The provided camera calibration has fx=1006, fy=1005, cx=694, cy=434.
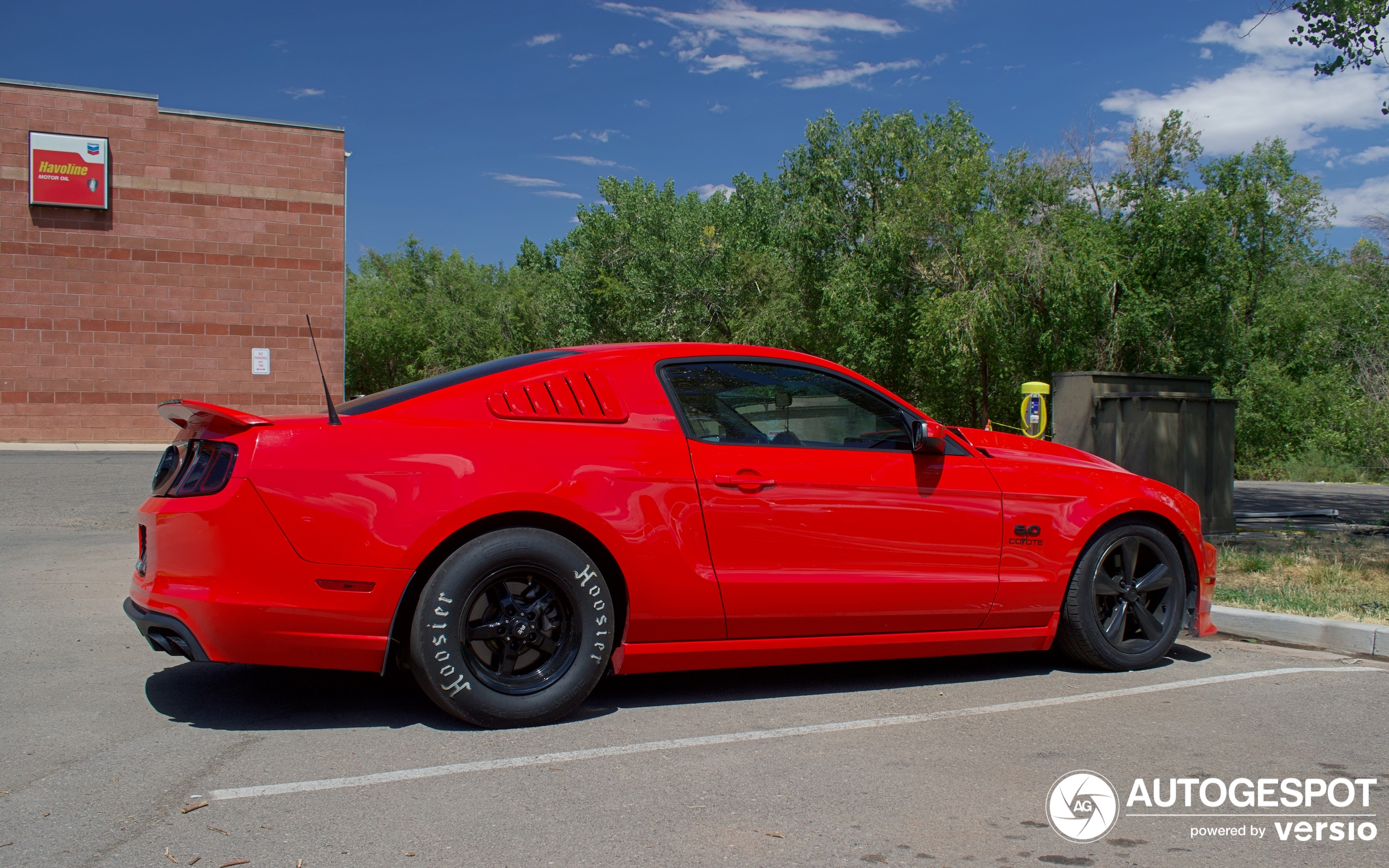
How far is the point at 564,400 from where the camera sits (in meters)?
4.20

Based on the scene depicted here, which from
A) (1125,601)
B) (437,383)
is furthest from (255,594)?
(1125,601)

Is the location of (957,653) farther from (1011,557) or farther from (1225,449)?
(1225,449)

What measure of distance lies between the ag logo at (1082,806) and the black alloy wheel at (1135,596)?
1.59 metres

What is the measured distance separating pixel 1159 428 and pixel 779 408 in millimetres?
6316

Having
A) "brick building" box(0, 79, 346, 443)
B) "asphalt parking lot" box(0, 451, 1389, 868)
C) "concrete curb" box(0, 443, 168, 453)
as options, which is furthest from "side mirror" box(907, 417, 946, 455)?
"brick building" box(0, 79, 346, 443)

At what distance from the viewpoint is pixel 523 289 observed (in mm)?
68562

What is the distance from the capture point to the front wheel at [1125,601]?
16.1 feet

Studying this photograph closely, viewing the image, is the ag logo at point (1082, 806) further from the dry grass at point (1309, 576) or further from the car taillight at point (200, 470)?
the dry grass at point (1309, 576)

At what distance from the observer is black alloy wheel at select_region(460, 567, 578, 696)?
12.8 feet

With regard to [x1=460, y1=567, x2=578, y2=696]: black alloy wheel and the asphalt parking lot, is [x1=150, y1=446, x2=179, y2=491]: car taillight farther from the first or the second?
[x1=460, y1=567, x2=578, y2=696]: black alloy wheel

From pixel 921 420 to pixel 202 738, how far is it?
329 cm

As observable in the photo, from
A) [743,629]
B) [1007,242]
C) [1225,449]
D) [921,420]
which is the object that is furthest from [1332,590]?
[1007,242]

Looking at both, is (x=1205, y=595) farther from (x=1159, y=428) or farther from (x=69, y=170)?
(x=69, y=170)

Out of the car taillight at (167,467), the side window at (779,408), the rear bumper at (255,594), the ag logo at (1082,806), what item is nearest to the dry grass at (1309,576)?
the side window at (779,408)
